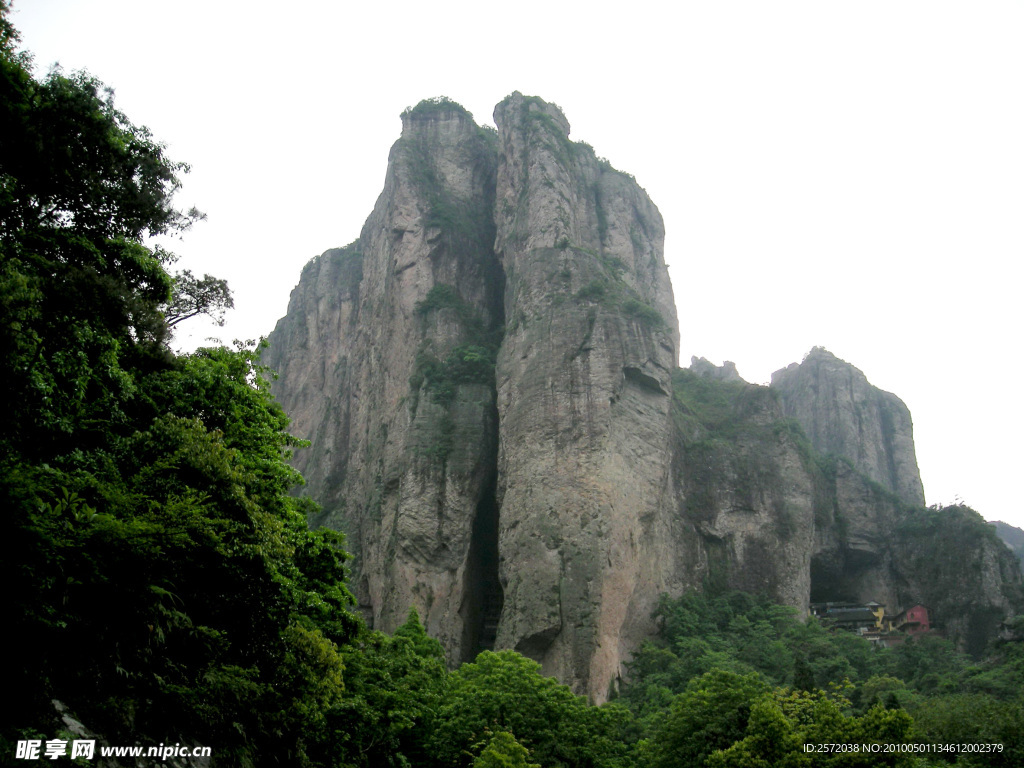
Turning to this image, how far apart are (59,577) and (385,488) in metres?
30.8

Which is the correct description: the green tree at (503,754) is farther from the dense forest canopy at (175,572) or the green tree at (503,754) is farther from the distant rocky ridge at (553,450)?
the distant rocky ridge at (553,450)

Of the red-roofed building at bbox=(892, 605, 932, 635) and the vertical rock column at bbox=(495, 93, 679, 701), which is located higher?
the vertical rock column at bbox=(495, 93, 679, 701)

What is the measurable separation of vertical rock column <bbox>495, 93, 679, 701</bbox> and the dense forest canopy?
9.99 meters

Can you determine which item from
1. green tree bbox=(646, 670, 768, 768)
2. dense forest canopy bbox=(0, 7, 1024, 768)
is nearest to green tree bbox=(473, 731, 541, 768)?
dense forest canopy bbox=(0, 7, 1024, 768)

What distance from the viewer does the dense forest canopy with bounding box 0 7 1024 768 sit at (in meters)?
10.2

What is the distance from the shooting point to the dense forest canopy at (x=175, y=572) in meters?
10.2

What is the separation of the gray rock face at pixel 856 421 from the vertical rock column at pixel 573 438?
25630 millimetres

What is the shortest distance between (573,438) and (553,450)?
1006mm

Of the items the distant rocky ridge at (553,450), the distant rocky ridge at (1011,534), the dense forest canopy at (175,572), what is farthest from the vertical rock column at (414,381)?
the distant rocky ridge at (1011,534)

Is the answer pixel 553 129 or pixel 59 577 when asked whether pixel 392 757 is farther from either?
pixel 553 129

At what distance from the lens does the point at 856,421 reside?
206 ft

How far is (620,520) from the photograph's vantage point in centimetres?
3434

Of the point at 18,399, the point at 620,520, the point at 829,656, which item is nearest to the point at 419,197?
the point at 620,520

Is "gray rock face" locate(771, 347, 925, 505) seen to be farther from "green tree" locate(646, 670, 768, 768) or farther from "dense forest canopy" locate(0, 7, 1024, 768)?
"green tree" locate(646, 670, 768, 768)
